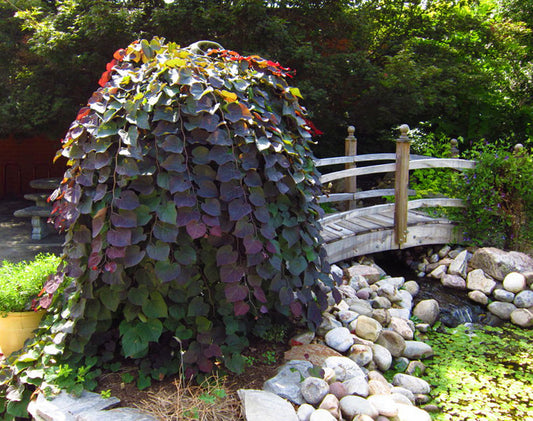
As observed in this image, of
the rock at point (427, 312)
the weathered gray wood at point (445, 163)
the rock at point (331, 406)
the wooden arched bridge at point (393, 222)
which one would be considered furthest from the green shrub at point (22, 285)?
the weathered gray wood at point (445, 163)

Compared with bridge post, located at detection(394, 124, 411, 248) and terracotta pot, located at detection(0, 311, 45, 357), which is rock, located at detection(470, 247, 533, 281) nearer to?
bridge post, located at detection(394, 124, 411, 248)

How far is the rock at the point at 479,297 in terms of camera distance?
4391 millimetres

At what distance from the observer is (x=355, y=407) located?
2182 millimetres

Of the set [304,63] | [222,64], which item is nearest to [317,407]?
[222,64]

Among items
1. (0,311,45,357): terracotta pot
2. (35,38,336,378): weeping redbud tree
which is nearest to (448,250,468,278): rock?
(35,38,336,378): weeping redbud tree

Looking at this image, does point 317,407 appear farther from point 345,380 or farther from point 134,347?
point 134,347

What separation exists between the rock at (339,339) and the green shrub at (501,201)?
2.91m

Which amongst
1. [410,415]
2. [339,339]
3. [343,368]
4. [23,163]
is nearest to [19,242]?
[23,163]

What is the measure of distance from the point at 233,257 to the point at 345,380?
3.18 feet

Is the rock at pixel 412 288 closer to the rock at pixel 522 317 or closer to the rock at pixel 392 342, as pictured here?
the rock at pixel 522 317

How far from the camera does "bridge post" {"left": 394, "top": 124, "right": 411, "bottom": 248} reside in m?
4.85

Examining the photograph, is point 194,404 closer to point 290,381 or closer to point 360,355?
A: point 290,381

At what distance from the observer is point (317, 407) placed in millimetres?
2162

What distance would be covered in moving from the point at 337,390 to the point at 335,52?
18.2ft
